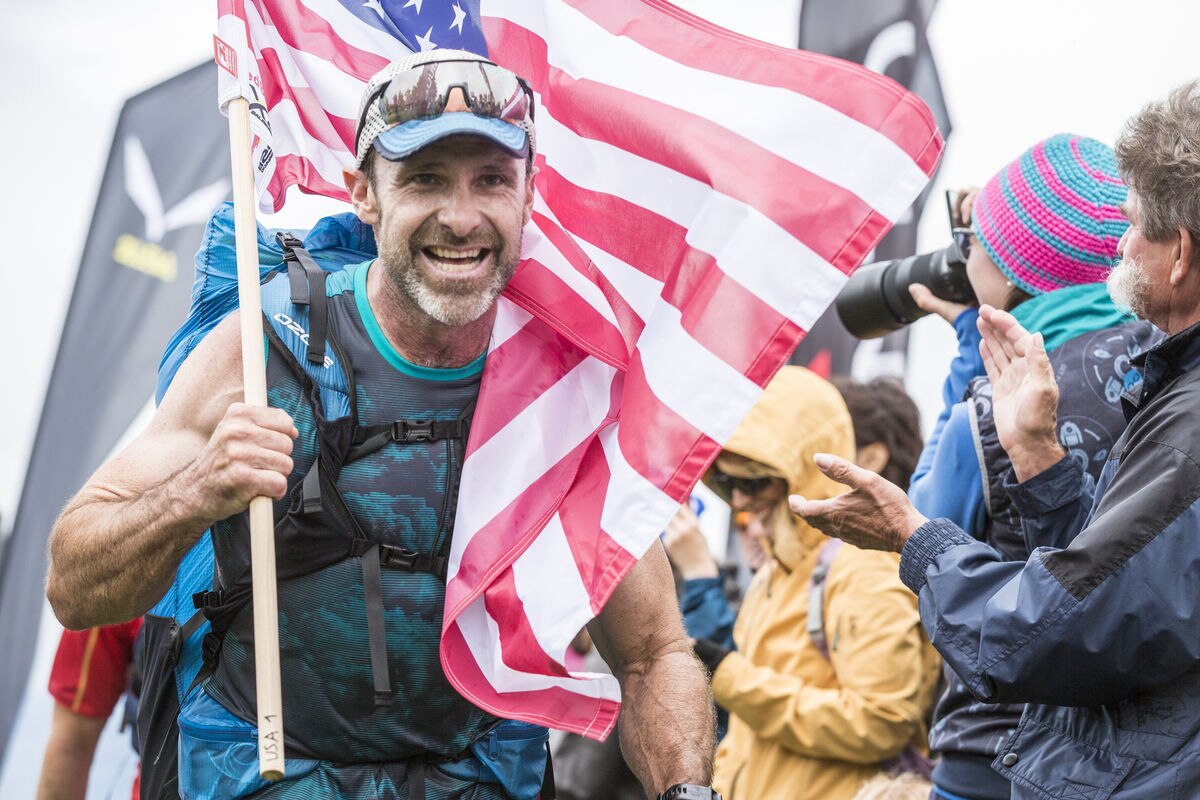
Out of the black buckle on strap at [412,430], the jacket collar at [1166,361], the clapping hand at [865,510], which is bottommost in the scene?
the clapping hand at [865,510]

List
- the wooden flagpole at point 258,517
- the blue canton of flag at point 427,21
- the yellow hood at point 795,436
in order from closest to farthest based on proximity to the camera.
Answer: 1. the wooden flagpole at point 258,517
2. the blue canton of flag at point 427,21
3. the yellow hood at point 795,436

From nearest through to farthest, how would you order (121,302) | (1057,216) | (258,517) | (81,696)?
(258,517) → (1057,216) → (81,696) → (121,302)

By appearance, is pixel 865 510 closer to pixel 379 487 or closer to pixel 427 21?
pixel 379 487

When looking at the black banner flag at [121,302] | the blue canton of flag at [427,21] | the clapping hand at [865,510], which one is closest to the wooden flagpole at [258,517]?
the blue canton of flag at [427,21]

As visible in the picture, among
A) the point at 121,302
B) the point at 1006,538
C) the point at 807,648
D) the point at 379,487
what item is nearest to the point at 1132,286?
the point at 1006,538

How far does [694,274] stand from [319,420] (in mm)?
872

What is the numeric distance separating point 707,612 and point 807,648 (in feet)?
2.34

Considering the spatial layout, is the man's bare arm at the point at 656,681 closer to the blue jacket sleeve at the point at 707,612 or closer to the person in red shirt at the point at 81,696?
the blue jacket sleeve at the point at 707,612

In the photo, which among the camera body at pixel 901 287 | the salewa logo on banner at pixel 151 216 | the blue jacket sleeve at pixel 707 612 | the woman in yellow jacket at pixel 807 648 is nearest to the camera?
the camera body at pixel 901 287

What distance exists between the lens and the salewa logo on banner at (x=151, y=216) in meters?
7.04

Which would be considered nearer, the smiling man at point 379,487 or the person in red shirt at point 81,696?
the smiling man at point 379,487

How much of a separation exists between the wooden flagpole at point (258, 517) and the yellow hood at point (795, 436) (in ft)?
7.02

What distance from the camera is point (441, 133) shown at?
2842 mm

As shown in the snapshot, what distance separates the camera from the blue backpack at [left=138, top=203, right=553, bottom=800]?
9.48 feet
